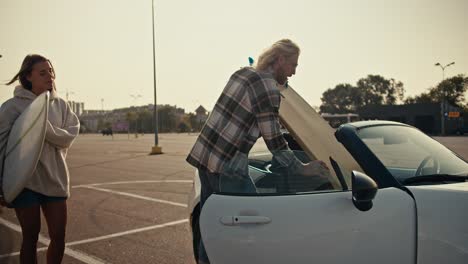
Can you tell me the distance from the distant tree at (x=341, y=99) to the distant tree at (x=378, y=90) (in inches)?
84.1

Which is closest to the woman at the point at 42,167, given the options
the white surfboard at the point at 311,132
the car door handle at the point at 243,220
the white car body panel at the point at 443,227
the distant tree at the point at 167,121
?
the car door handle at the point at 243,220

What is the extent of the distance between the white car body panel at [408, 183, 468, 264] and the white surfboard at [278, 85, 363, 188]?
40 centimetres

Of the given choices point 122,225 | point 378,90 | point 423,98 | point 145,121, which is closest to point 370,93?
point 378,90

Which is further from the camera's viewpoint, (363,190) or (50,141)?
(50,141)

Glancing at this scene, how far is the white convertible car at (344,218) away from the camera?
1.85 meters

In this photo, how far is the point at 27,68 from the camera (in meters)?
2.88

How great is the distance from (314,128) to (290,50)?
0.51m

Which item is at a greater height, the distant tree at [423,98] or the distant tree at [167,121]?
the distant tree at [423,98]

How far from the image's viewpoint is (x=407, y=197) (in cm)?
196

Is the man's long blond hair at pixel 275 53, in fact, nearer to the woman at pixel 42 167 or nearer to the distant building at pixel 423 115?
the woman at pixel 42 167

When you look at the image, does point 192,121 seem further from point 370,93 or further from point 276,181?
point 276,181

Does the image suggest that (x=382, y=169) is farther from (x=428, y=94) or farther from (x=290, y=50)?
(x=428, y=94)

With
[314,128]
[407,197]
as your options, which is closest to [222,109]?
[314,128]

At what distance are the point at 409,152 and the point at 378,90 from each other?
12068cm
